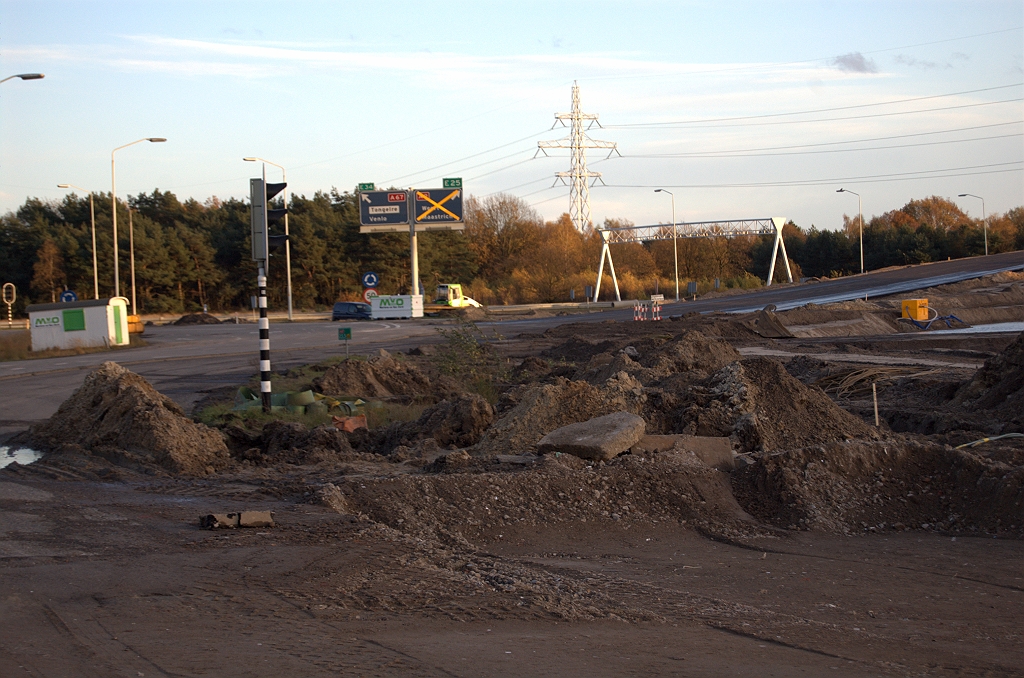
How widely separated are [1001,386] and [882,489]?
242 inches

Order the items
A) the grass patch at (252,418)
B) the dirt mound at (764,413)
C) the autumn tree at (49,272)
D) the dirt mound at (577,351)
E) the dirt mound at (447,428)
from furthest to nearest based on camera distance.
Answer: the autumn tree at (49,272) → the dirt mound at (577,351) → the grass patch at (252,418) → the dirt mound at (447,428) → the dirt mound at (764,413)

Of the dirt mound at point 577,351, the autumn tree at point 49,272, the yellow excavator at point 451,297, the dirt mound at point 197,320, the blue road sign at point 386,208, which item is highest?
the blue road sign at point 386,208

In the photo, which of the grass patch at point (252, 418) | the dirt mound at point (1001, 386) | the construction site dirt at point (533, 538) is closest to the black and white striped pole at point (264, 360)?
the grass patch at point (252, 418)

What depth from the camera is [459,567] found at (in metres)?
5.89

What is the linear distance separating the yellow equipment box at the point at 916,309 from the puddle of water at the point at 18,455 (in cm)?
3322

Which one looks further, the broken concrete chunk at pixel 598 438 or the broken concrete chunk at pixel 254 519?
the broken concrete chunk at pixel 598 438

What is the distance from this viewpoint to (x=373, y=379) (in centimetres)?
1667

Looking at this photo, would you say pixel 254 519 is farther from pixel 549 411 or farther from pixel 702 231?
pixel 702 231

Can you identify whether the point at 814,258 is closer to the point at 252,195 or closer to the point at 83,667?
the point at 252,195

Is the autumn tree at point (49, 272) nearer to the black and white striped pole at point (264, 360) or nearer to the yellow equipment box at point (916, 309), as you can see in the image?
the yellow equipment box at point (916, 309)

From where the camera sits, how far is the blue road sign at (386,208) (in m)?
61.5

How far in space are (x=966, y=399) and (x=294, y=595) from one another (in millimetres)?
11309

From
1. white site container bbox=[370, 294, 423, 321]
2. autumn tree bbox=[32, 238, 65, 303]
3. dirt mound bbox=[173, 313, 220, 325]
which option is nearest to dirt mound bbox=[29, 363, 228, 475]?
white site container bbox=[370, 294, 423, 321]

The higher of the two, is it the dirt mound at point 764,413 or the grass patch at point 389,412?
the dirt mound at point 764,413
